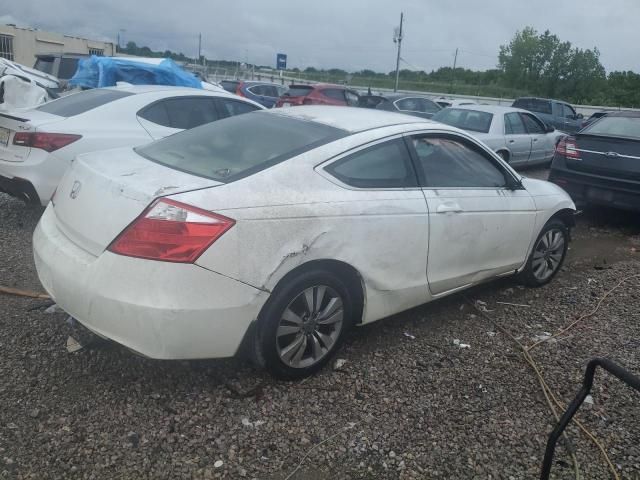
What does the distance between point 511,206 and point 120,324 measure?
3050mm

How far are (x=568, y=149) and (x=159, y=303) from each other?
21.4ft

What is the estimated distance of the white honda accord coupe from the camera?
2.67 m

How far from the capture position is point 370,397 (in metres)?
3.16

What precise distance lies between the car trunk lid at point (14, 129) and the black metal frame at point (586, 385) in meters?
5.10

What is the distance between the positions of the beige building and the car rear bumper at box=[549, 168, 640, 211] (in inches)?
1002

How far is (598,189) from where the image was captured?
709 cm

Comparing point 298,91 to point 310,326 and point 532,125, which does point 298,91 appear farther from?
point 310,326

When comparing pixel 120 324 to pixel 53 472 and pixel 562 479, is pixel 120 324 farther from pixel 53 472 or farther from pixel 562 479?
pixel 562 479

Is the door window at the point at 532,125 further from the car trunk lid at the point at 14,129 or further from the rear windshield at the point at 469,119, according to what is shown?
the car trunk lid at the point at 14,129

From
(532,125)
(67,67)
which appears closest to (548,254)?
(532,125)

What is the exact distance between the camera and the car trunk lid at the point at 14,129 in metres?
5.28

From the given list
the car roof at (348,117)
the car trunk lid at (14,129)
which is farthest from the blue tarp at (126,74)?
the car roof at (348,117)

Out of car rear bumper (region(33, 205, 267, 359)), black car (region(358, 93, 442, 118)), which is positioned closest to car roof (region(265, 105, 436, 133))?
car rear bumper (region(33, 205, 267, 359))

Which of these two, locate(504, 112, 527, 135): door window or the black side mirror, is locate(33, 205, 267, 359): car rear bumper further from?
locate(504, 112, 527, 135): door window
